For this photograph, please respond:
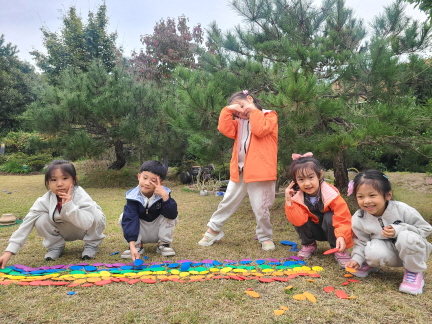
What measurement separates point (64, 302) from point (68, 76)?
20.4ft

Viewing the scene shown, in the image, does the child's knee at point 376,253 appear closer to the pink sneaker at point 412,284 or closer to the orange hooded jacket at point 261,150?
the pink sneaker at point 412,284

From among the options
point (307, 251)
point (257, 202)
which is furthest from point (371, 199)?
point (257, 202)

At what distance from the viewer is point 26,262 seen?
2.17 meters

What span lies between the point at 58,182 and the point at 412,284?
2.06 m

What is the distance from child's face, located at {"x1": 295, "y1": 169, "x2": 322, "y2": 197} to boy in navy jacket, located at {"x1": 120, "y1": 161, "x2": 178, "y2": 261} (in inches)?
33.5

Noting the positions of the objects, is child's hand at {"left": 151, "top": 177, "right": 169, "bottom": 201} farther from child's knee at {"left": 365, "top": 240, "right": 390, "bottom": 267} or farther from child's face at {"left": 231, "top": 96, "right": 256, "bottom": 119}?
child's knee at {"left": 365, "top": 240, "right": 390, "bottom": 267}

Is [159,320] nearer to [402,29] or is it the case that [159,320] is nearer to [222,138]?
[222,138]

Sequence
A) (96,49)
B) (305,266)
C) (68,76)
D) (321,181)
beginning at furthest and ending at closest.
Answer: (96,49) → (68,76) → (321,181) → (305,266)

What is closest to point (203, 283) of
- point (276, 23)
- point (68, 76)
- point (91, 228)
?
point (91, 228)

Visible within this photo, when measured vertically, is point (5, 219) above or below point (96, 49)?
below

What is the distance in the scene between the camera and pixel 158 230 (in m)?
2.37

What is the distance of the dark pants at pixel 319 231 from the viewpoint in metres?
2.14

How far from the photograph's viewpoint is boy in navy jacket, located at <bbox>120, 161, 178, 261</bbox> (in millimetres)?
2217

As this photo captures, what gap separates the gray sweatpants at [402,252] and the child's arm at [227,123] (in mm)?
1335
